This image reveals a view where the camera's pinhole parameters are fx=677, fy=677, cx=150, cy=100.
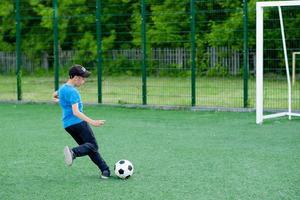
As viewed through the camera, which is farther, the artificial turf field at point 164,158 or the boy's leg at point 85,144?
the boy's leg at point 85,144

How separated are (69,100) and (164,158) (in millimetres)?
1995

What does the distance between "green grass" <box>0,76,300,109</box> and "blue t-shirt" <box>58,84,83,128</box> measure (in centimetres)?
812

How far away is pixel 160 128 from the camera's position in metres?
12.5

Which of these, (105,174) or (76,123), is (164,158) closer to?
(105,174)

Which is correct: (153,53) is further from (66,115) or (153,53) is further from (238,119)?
(66,115)

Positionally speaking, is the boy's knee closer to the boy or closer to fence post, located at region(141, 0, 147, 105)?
the boy

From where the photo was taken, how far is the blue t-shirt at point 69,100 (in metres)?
7.70

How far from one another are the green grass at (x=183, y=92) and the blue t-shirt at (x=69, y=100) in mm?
8122

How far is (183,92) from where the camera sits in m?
16.5

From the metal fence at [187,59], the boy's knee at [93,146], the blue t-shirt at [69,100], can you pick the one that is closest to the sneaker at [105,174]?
the boy's knee at [93,146]

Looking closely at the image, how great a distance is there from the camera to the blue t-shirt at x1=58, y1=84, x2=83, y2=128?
7.70 m

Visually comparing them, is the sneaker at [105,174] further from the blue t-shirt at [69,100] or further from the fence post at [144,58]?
the fence post at [144,58]

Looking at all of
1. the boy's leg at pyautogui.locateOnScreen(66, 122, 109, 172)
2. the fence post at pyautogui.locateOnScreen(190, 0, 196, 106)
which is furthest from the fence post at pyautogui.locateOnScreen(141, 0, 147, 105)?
the boy's leg at pyautogui.locateOnScreen(66, 122, 109, 172)

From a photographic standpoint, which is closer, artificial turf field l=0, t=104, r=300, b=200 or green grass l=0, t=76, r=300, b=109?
artificial turf field l=0, t=104, r=300, b=200
